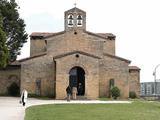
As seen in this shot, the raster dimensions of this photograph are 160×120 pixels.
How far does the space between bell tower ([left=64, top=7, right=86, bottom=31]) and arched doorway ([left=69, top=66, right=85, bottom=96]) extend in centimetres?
681

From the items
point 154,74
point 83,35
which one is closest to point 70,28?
point 83,35

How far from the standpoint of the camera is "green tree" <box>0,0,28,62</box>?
7188 cm

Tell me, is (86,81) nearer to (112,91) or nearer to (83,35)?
(112,91)

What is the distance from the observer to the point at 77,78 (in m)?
60.0

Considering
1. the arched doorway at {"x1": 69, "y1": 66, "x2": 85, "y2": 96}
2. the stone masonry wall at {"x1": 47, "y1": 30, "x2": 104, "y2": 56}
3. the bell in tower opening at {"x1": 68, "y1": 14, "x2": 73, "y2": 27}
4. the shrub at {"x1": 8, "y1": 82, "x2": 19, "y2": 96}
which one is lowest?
the shrub at {"x1": 8, "y1": 82, "x2": 19, "y2": 96}

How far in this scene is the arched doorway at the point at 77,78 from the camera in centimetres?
5959

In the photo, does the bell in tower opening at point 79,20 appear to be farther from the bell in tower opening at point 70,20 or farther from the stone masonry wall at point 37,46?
the stone masonry wall at point 37,46

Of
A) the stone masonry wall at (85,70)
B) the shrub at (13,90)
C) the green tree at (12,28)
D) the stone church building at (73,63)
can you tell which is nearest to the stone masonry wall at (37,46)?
the green tree at (12,28)

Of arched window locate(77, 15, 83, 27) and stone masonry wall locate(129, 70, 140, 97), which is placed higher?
arched window locate(77, 15, 83, 27)

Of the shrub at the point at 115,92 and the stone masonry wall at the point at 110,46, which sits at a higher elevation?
the stone masonry wall at the point at 110,46

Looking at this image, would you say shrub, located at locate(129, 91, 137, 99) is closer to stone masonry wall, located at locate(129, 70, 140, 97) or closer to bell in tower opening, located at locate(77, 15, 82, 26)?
stone masonry wall, located at locate(129, 70, 140, 97)

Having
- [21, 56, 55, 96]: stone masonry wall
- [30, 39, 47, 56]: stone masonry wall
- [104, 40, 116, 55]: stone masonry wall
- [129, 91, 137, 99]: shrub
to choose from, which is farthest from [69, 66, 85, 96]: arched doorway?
[30, 39, 47, 56]: stone masonry wall

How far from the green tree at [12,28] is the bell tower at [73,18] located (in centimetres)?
1111

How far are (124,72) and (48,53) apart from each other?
382 inches
